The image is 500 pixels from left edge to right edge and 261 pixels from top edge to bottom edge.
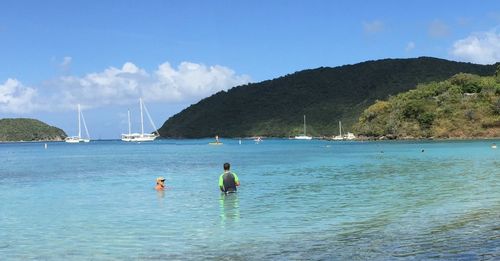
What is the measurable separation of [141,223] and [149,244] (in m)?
4.70

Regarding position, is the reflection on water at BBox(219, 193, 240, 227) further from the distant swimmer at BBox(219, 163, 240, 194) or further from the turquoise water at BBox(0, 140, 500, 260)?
the distant swimmer at BBox(219, 163, 240, 194)

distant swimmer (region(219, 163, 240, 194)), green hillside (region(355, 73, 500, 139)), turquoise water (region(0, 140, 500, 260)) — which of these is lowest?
turquoise water (region(0, 140, 500, 260))

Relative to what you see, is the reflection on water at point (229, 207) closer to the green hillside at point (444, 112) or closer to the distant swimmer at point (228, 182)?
the distant swimmer at point (228, 182)

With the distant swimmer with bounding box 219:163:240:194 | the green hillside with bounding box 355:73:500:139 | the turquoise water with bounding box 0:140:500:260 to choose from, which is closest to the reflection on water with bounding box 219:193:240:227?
the turquoise water with bounding box 0:140:500:260

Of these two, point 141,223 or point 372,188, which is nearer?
point 141,223

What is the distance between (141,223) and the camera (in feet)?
73.0

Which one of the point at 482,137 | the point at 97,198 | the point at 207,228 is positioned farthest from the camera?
the point at 482,137

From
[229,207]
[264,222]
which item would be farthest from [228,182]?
[264,222]

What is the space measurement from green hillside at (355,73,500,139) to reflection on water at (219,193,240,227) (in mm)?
139040

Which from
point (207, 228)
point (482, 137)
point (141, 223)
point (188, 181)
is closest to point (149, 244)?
point (207, 228)

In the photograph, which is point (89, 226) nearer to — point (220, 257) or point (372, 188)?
point (220, 257)

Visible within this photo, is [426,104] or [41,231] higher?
[426,104]

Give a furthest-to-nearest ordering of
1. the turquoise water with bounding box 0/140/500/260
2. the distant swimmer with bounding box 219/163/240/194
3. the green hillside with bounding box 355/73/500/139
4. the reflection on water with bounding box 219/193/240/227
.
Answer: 1. the green hillside with bounding box 355/73/500/139
2. the distant swimmer with bounding box 219/163/240/194
3. the reflection on water with bounding box 219/193/240/227
4. the turquoise water with bounding box 0/140/500/260

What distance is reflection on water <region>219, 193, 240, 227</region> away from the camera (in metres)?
22.8
